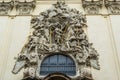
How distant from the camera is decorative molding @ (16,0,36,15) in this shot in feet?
45.2

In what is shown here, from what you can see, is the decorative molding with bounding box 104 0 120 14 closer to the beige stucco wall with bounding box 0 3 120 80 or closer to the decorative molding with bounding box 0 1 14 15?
the beige stucco wall with bounding box 0 3 120 80

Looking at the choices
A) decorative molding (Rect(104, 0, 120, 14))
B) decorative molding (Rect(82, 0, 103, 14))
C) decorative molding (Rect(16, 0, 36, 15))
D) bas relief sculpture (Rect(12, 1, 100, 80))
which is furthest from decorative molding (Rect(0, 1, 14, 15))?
decorative molding (Rect(104, 0, 120, 14))

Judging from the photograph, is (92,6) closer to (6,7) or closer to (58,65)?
(58,65)

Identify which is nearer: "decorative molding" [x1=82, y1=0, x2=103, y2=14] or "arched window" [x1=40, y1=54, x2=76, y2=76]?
"arched window" [x1=40, y1=54, x2=76, y2=76]

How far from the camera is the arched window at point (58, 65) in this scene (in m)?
11.1

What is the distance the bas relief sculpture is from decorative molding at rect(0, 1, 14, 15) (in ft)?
4.89

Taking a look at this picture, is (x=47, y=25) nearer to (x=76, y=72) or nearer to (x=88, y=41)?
(x=88, y=41)

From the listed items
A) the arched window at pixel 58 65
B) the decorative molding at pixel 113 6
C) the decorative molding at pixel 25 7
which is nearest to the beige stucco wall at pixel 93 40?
the decorative molding at pixel 25 7

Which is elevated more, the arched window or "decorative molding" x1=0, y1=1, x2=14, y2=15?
"decorative molding" x1=0, y1=1, x2=14, y2=15

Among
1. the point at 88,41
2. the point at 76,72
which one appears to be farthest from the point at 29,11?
the point at 76,72

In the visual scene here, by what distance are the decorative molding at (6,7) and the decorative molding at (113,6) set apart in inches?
188

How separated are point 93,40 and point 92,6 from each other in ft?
7.90

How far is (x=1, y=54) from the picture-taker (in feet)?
38.4

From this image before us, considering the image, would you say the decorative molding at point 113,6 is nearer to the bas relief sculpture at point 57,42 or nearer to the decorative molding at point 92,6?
the decorative molding at point 92,6
